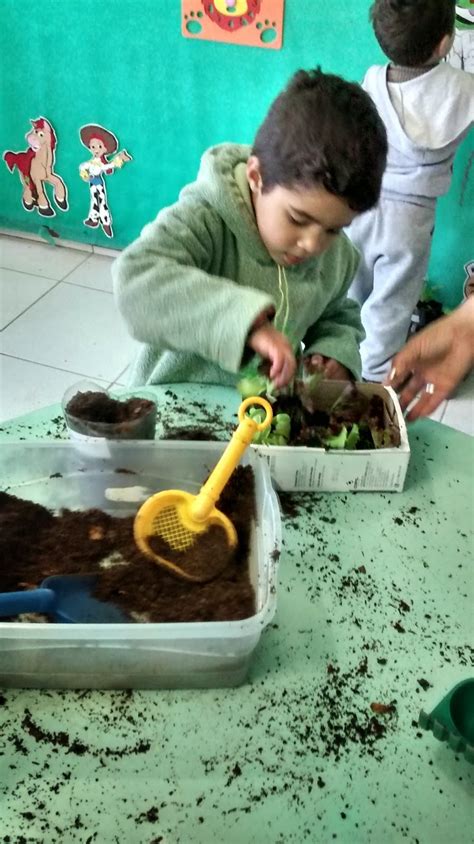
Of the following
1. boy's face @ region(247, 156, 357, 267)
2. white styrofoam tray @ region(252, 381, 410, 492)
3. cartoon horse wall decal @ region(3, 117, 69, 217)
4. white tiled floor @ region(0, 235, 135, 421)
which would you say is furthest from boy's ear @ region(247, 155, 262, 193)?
cartoon horse wall decal @ region(3, 117, 69, 217)

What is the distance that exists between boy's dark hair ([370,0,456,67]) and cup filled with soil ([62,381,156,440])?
1230mm

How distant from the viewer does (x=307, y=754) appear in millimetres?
551

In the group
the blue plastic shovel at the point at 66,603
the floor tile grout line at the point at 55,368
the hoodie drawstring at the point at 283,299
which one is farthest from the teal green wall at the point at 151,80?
A: the blue plastic shovel at the point at 66,603

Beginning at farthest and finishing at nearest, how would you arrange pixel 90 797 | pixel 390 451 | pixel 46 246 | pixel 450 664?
pixel 46 246, pixel 390 451, pixel 450 664, pixel 90 797

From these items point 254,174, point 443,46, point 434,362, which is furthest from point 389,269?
point 254,174

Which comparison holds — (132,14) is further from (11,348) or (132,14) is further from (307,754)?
(307,754)

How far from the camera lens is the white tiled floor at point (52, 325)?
1878 millimetres

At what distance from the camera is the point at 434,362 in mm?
977

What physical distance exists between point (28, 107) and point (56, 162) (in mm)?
189

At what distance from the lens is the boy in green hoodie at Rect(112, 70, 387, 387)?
77 cm

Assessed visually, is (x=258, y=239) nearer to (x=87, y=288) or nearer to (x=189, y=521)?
(x=189, y=521)

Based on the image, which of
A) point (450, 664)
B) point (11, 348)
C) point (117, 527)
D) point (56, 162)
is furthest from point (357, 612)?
point (56, 162)

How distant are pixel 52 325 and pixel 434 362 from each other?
1427 mm

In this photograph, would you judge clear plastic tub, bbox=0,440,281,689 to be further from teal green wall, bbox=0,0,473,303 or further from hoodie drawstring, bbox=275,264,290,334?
teal green wall, bbox=0,0,473,303
